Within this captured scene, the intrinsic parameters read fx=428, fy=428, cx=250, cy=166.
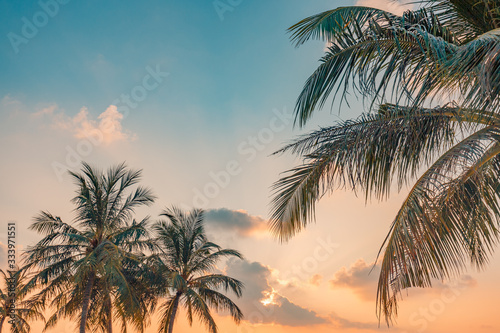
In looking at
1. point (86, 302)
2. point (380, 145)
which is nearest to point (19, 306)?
point (86, 302)

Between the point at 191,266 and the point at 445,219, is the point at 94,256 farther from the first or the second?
the point at 445,219

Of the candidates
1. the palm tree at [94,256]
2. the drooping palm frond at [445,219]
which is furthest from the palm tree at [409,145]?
the palm tree at [94,256]

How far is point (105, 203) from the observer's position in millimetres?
17859

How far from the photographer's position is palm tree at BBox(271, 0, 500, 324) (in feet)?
15.0

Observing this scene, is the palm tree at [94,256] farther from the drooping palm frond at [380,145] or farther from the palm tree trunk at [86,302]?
the drooping palm frond at [380,145]

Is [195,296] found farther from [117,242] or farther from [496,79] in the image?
[496,79]

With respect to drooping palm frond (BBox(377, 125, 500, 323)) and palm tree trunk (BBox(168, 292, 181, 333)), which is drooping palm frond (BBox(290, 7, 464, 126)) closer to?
drooping palm frond (BBox(377, 125, 500, 323))

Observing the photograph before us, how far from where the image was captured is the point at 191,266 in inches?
843

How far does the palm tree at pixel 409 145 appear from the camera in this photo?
4.57 m

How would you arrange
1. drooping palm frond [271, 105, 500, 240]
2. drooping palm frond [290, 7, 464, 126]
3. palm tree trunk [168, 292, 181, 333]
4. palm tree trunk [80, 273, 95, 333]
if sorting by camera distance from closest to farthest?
drooping palm frond [290, 7, 464, 126] → drooping palm frond [271, 105, 500, 240] → palm tree trunk [80, 273, 95, 333] → palm tree trunk [168, 292, 181, 333]

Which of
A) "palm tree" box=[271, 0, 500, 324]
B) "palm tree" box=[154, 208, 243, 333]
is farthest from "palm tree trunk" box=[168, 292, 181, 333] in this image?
"palm tree" box=[271, 0, 500, 324]

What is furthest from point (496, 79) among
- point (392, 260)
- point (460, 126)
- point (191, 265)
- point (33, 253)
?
point (191, 265)

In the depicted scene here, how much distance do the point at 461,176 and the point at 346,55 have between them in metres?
2.06

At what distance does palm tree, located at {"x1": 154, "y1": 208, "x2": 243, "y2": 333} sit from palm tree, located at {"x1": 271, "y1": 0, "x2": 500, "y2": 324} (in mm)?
15171
